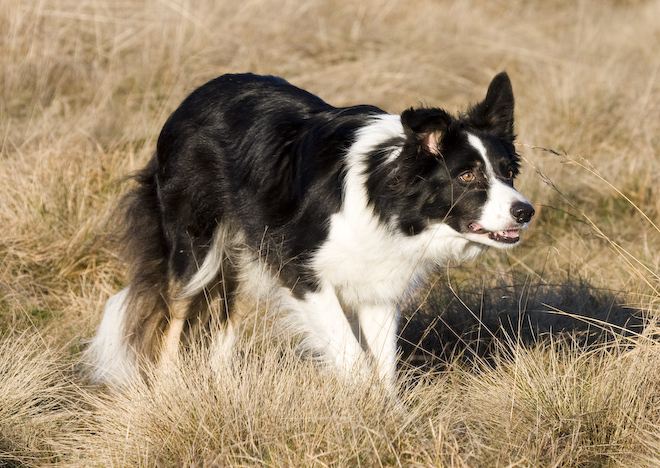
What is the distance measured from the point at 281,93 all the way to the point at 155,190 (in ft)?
2.91

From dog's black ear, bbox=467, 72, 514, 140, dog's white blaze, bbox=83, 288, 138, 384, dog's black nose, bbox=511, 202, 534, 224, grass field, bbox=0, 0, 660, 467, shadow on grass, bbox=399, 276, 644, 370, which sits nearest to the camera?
grass field, bbox=0, 0, 660, 467

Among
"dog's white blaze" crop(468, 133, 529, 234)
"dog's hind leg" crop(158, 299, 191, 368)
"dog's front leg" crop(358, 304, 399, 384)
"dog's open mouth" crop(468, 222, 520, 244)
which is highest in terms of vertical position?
"dog's white blaze" crop(468, 133, 529, 234)

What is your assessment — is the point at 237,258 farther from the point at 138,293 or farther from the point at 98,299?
the point at 98,299

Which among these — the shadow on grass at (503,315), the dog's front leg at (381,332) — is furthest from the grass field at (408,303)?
the dog's front leg at (381,332)

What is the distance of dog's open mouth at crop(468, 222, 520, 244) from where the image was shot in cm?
351

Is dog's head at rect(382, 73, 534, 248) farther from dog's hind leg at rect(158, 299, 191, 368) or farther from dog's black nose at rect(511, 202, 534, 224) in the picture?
dog's hind leg at rect(158, 299, 191, 368)

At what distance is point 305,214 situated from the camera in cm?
377

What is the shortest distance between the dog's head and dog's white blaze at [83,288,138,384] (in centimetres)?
170

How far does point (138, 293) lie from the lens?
4.26 m

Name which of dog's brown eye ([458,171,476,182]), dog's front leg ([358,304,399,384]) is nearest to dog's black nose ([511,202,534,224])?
dog's brown eye ([458,171,476,182])

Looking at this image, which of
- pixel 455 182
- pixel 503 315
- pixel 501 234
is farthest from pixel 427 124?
pixel 503 315

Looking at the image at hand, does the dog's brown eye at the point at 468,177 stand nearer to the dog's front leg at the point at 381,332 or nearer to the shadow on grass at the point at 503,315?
the dog's front leg at the point at 381,332

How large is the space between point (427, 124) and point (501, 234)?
0.59 meters

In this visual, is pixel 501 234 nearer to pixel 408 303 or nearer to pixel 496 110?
pixel 496 110
